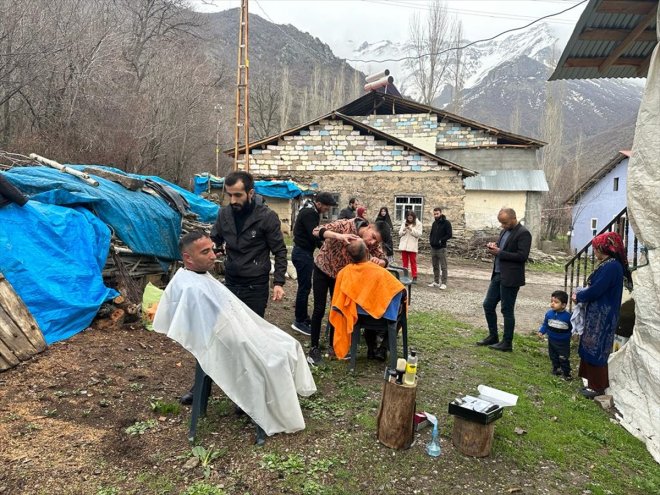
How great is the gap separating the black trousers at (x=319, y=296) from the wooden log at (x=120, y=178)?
3.63 metres

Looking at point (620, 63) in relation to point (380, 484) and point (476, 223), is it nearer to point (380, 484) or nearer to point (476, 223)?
point (380, 484)

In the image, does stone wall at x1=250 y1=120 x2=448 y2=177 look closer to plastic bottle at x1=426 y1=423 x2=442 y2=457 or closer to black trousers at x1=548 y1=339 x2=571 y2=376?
black trousers at x1=548 y1=339 x2=571 y2=376

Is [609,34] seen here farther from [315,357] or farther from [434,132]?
[434,132]

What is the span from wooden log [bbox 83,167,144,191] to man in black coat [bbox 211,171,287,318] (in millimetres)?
3500

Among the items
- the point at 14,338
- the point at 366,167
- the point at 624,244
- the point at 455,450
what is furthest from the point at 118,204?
the point at 366,167

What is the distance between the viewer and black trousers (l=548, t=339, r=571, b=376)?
497 centimetres

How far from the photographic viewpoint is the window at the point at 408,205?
665 inches

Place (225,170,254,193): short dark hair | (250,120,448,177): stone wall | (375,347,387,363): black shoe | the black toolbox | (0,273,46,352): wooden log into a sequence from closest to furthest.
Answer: the black toolbox, (225,170,254,193): short dark hair, (0,273,46,352): wooden log, (375,347,387,363): black shoe, (250,120,448,177): stone wall

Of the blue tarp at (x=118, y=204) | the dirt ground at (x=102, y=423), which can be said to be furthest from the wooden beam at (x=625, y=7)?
the blue tarp at (x=118, y=204)

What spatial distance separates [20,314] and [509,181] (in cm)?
1889

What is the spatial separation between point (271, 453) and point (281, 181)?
1412 cm

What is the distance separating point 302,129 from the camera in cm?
1714

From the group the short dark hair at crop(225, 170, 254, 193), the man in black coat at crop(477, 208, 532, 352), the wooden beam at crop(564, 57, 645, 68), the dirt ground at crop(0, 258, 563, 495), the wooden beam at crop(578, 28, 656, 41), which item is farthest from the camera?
the wooden beam at crop(564, 57, 645, 68)

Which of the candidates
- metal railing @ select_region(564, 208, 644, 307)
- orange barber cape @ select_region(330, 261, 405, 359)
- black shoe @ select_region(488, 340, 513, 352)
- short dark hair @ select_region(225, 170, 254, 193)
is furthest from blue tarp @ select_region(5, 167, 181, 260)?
metal railing @ select_region(564, 208, 644, 307)
